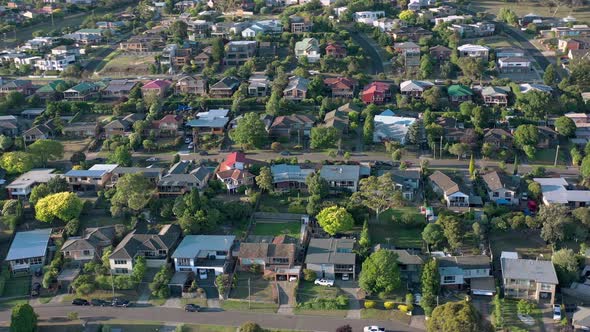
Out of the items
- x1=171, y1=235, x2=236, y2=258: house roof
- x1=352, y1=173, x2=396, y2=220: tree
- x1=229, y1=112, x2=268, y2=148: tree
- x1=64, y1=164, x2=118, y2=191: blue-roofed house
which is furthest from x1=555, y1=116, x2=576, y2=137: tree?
x1=64, y1=164, x2=118, y2=191: blue-roofed house

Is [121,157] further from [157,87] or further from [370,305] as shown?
[370,305]

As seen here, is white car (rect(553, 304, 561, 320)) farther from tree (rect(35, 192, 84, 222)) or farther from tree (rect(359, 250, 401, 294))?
tree (rect(35, 192, 84, 222))

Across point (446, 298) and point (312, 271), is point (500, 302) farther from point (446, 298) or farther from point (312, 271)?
point (312, 271)

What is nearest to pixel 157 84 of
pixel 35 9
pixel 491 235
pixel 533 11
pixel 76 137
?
pixel 76 137

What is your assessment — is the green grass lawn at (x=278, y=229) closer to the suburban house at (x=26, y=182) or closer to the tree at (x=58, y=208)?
the tree at (x=58, y=208)

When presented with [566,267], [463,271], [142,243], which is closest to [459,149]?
[566,267]

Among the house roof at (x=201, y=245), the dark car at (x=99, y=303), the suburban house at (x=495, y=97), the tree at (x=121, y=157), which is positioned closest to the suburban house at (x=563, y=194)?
the suburban house at (x=495, y=97)
